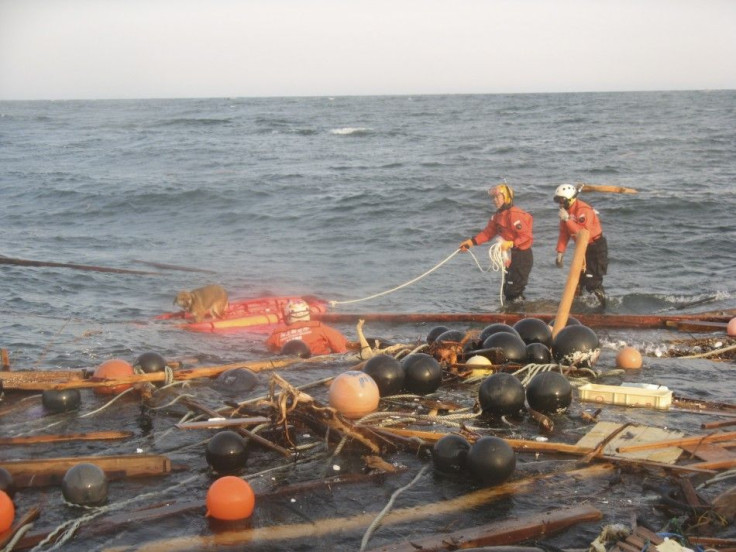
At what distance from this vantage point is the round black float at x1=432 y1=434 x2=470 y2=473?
6.91 m

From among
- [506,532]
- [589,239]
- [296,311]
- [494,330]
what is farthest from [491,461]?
[589,239]

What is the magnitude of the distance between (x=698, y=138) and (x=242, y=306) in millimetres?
38542

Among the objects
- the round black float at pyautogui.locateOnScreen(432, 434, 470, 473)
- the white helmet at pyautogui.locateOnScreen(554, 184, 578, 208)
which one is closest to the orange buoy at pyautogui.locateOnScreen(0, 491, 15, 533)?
the round black float at pyautogui.locateOnScreen(432, 434, 470, 473)

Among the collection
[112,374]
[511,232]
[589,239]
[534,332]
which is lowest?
[112,374]

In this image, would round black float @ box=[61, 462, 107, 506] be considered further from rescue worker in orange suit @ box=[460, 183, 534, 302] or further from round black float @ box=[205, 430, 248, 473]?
rescue worker in orange suit @ box=[460, 183, 534, 302]

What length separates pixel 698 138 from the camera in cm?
4566

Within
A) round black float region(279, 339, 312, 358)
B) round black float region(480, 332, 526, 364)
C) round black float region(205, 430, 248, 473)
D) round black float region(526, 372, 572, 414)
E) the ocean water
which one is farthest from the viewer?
the ocean water

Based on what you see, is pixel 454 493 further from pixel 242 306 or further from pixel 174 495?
pixel 242 306

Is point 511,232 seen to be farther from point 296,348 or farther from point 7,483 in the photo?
point 7,483

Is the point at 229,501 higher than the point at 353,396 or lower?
lower

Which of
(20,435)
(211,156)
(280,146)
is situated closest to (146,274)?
(20,435)

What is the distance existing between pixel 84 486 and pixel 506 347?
513cm

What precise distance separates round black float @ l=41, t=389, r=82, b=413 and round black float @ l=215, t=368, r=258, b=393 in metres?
1.61

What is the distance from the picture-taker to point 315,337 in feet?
36.9
